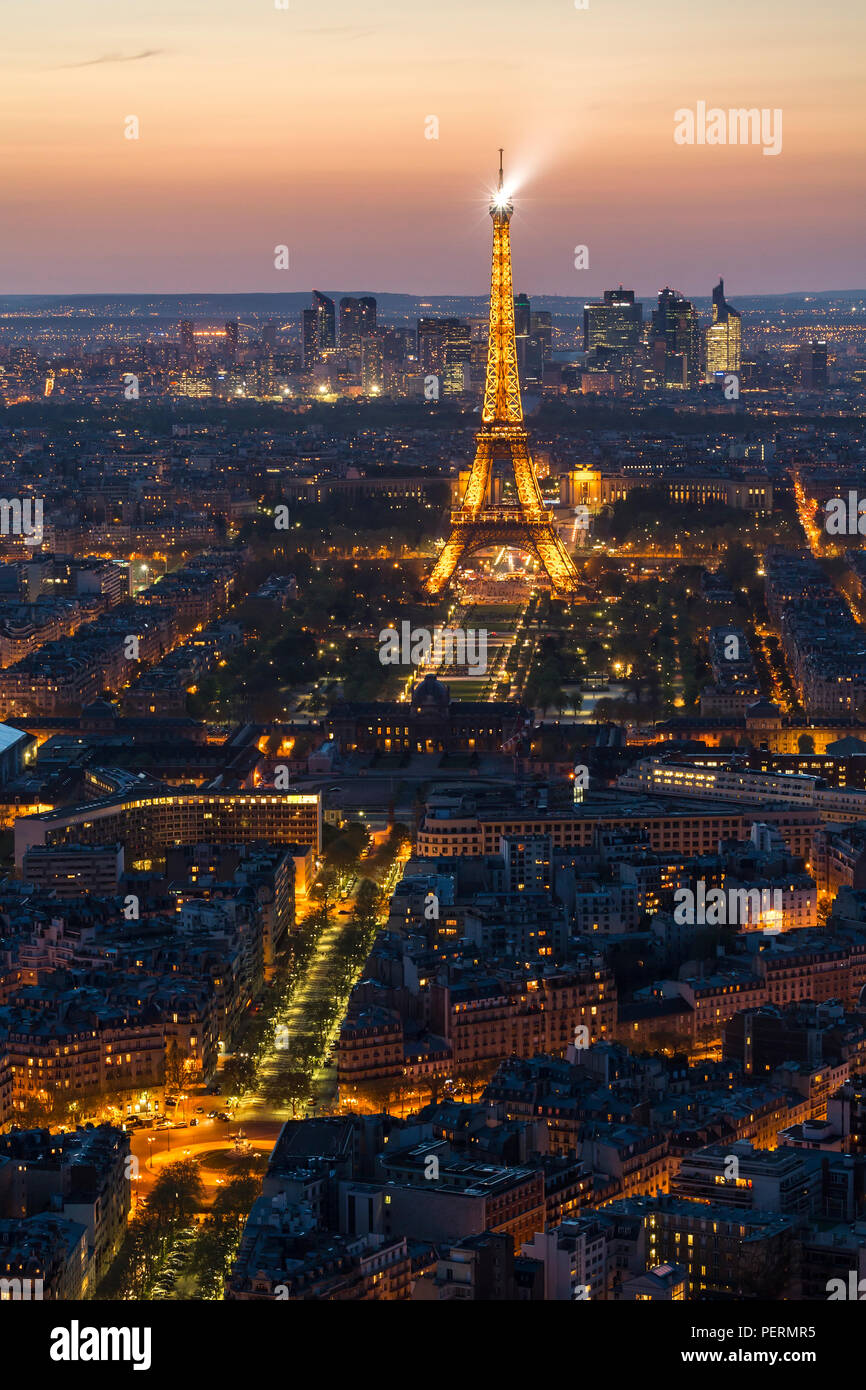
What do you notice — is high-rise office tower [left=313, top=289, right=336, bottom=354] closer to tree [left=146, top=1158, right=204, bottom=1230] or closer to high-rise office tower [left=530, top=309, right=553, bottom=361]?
high-rise office tower [left=530, top=309, right=553, bottom=361]

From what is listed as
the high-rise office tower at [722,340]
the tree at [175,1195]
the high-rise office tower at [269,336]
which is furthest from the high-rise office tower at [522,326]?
the tree at [175,1195]

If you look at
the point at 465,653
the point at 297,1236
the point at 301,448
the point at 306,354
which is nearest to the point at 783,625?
the point at 465,653

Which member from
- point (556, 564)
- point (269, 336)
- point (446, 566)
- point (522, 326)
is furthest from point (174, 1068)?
point (269, 336)

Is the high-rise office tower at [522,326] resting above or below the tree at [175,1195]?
above

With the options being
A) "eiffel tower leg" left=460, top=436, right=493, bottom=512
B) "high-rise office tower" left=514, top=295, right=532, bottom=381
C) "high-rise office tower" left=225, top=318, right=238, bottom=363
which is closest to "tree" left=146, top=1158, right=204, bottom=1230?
"eiffel tower leg" left=460, top=436, right=493, bottom=512

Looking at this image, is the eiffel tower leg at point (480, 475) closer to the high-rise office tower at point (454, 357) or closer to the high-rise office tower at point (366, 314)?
the high-rise office tower at point (454, 357)

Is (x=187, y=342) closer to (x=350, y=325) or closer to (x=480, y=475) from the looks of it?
(x=350, y=325)

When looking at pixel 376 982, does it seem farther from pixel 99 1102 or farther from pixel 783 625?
pixel 783 625
